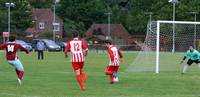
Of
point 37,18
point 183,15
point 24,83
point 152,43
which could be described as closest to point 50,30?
point 37,18

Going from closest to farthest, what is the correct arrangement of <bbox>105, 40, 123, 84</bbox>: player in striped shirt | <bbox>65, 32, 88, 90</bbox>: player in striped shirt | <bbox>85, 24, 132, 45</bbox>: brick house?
<bbox>65, 32, 88, 90</bbox>: player in striped shirt < <bbox>105, 40, 123, 84</bbox>: player in striped shirt < <bbox>85, 24, 132, 45</bbox>: brick house

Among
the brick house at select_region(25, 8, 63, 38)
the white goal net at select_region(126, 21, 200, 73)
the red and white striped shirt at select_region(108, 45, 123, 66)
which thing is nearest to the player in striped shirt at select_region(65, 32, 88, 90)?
the red and white striped shirt at select_region(108, 45, 123, 66)

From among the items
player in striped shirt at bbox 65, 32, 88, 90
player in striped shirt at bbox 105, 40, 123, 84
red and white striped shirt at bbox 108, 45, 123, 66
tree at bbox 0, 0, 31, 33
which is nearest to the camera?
player in striped shirt at bbox 65, 32, 88, 90

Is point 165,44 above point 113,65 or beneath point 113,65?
beneath

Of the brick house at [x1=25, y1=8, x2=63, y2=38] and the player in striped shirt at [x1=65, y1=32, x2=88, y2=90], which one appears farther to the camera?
the brick house at [x1=25, y1=8, x2=63, y2=38]

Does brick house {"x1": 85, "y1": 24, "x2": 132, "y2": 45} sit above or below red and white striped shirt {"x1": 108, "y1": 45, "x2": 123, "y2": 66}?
below

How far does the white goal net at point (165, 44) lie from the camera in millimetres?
33219

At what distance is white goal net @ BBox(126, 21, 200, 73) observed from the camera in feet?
109

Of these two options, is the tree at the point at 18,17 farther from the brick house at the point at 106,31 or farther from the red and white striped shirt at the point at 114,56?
the red and white striped shirt at the point at 114,56

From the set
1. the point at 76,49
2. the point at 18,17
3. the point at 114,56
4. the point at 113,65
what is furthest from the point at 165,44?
the point at 18,17

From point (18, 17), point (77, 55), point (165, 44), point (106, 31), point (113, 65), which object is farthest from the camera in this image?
point (106, 31)

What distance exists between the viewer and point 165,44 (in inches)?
1625

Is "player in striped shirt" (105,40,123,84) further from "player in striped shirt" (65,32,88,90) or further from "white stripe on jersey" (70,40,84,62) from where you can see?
"white stripe on jersey" (70,40,84,62)

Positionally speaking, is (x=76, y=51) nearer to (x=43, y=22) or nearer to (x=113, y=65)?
(x=113, y=65)
